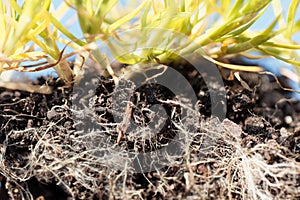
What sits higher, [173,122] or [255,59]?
[255,59]

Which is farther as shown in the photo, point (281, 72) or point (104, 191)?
point (281, 72)

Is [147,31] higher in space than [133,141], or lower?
higher

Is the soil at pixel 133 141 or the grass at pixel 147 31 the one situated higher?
the grass at pixel 147 31

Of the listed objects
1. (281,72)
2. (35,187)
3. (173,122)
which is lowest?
(35,187)

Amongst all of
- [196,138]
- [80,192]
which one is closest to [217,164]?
[196,138]

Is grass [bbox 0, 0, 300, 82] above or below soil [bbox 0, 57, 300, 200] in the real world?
above

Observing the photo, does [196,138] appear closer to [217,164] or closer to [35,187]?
[217,164]

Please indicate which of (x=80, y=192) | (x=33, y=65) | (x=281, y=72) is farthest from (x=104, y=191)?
(x=281, y=72)
